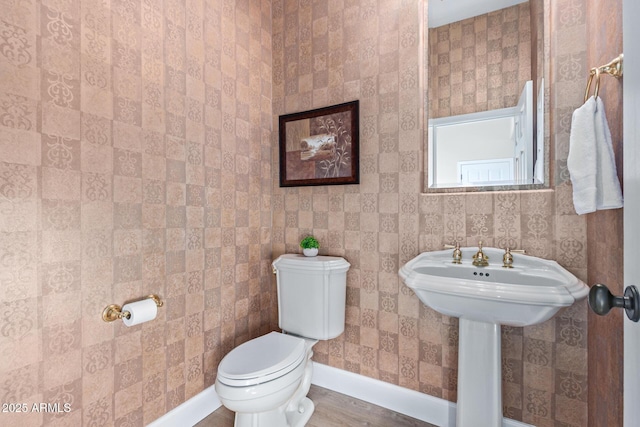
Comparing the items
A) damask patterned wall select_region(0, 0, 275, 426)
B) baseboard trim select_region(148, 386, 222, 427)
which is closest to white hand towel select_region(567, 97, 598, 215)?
damask patterned wall select_region(0, 0, 275, 426)

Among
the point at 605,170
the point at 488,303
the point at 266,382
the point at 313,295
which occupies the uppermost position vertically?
the point at 605,170

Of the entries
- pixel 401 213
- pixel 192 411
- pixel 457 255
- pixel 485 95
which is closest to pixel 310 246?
pixel 401 213

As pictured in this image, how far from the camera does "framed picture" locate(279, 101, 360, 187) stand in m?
1.82

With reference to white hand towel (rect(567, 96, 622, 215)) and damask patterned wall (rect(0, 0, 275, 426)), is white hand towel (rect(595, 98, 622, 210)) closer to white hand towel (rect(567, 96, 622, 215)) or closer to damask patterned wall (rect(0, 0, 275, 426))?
white hand towel (rect(567, 96, 622, 215))

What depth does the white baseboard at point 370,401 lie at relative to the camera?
59.6 inches

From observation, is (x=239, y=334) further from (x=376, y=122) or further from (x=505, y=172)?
(x=505, y=172)

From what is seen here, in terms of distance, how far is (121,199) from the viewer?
1.30 meters

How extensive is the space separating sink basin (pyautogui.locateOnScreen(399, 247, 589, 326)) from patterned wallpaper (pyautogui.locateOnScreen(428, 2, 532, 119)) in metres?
0.77

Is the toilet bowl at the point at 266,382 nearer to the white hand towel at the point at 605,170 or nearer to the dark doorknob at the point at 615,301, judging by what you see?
the dark doorknob at the point at 615,301

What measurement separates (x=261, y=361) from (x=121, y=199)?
0.95m

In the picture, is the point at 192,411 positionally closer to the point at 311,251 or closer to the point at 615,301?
the point at 311,251

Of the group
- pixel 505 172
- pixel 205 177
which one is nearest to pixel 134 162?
pixel 205 177

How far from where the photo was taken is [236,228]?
1844 millimetres

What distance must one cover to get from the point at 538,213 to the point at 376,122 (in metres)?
0.94
